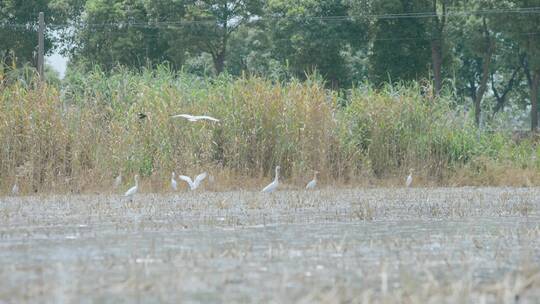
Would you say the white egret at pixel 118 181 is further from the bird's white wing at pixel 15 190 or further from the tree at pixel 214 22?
the tree at pixel 214 22

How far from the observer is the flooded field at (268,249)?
6.89m

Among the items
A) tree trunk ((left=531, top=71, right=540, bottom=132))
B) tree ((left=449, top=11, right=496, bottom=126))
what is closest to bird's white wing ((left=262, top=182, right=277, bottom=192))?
tree ((left=449, top=11, right=496, bottom=126))

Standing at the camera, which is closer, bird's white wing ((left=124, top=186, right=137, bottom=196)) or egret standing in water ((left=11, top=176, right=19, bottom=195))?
bird's white wing ((left=124, top=186, right=137, bottom=196))

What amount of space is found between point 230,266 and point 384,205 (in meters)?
7.18

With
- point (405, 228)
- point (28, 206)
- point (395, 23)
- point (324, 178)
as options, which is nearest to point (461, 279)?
point (405, 228)

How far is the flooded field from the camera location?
6.89 m

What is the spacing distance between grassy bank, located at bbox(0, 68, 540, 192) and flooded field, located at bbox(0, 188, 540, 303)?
1.52 m

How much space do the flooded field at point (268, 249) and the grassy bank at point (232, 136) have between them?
152 centimetres

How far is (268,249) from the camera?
31.0ft

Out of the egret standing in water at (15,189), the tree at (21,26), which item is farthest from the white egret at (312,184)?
the tree at (21,26)

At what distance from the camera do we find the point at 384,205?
15180 millimetres

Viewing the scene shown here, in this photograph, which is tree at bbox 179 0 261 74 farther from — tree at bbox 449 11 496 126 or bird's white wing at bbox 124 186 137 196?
bird's white wing at bbox 124 186 137 196

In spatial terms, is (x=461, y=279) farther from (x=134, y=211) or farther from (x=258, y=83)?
(x=258, y=83)

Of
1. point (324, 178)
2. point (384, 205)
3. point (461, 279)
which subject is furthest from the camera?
point (324, 178)
